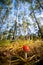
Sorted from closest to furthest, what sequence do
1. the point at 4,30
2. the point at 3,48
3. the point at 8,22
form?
the point at 3,48 → the point at 4,30 → the point at 8,22

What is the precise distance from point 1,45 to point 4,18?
1.90 meters


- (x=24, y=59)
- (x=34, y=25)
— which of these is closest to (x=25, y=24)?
(x=34, y=25)

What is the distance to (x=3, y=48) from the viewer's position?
57.8 inches

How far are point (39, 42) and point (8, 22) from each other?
204 cm

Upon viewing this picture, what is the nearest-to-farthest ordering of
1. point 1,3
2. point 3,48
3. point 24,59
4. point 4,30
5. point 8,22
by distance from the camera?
point 24,59
point 3,48
point 1,3
point 4,30
point 8,22

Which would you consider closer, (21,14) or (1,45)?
(1,45)

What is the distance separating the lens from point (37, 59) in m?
1.36

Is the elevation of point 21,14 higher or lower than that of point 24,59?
higher

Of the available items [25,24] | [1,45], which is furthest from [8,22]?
[1,45]

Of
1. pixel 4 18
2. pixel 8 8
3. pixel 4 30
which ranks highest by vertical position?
pixel 8 8

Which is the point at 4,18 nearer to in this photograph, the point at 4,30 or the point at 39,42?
the point at 4,30

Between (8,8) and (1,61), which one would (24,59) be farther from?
(8,8)

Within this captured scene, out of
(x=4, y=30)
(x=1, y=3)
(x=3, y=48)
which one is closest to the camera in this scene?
(x=3, y=48)

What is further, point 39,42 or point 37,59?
point 39,42
